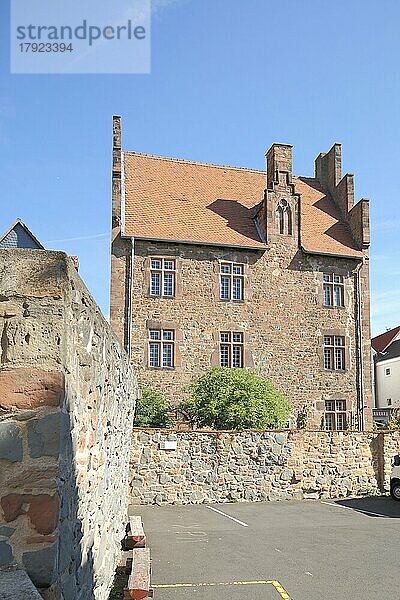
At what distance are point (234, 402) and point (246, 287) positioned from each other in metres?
6.59

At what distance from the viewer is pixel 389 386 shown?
45125 mm

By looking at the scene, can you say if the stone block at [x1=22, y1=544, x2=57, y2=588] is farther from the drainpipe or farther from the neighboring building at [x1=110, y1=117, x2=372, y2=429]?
the neighboring building at [x1=110, y1=117, x2=372, y2=429]

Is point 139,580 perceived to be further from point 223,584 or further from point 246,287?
point 246,287

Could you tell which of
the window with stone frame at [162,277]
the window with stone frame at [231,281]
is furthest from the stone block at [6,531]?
the window with stone frame at [231,281]

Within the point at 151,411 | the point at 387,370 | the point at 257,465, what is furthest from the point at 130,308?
the point at 387,370

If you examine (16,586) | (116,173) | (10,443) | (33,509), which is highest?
(116,173)

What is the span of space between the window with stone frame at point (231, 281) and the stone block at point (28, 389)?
25.6 metres

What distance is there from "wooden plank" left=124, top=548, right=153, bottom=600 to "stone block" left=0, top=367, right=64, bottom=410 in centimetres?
441

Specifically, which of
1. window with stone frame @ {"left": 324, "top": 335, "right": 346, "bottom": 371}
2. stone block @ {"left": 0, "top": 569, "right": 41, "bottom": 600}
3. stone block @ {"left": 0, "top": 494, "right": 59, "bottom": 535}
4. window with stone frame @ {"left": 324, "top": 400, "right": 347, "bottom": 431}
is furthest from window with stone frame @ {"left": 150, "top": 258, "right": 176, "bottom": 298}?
stone block @ {"left": 0, "top": 569, "right": 41, "bottom": 600}

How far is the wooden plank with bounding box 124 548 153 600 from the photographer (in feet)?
23.1

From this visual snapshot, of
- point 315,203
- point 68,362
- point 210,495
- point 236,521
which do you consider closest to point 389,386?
point 315,203

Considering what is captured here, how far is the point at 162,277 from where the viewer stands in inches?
1117

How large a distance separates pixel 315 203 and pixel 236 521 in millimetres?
21469

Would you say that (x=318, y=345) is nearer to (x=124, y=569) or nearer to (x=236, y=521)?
(x=236, y=521)
